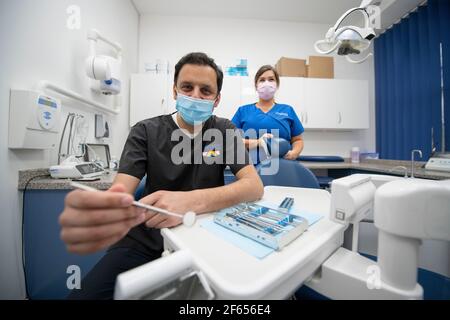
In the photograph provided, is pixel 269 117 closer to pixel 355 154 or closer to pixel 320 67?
pixel 320 67

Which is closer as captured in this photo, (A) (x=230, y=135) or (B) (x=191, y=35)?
(A) (x=230, y=135)

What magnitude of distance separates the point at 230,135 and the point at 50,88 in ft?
4.00

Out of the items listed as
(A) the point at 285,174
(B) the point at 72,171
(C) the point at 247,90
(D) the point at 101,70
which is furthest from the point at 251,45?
(B) the point at 72,171

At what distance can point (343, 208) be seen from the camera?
496mm

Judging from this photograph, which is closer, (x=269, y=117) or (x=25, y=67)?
(x=25, y=67)

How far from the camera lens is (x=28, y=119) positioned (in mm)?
1085

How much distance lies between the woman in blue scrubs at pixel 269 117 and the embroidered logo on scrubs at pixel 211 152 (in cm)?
85

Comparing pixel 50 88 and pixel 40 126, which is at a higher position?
pixel 50 88

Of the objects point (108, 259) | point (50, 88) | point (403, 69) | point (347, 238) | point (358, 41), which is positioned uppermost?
point (403, 69)

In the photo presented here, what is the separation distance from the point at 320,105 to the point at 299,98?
308 mm

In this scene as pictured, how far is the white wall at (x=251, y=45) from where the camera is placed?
9.43ft

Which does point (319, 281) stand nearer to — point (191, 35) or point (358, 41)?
point (358, 41)
